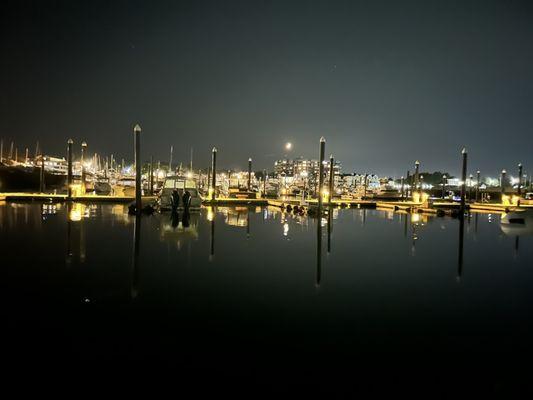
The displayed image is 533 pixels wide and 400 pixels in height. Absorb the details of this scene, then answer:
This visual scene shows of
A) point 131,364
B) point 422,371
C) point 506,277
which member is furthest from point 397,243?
point 131,364

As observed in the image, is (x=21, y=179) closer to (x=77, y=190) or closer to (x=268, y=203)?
(x=77, y=190)

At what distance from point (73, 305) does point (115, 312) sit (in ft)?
2.21

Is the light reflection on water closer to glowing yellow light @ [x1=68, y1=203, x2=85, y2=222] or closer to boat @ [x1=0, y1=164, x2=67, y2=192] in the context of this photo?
glowing yellow light @ [x1=68, y1=203, x2=85, y2=222]

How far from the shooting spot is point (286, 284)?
23.7ft

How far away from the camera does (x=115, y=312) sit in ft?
17.8

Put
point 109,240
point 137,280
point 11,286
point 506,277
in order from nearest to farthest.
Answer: point 11,286 < point 137,280 < point 506,277 < point 109,240

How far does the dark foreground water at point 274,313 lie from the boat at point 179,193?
12.3 metres

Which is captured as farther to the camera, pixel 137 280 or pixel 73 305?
pixel 137 280

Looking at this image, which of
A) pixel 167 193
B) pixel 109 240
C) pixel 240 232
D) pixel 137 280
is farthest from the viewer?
pixel 167 193

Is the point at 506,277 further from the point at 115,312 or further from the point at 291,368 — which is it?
the point at 115,312

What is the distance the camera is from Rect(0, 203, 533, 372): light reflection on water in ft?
16.7

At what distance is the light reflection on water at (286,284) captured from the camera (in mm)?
5090

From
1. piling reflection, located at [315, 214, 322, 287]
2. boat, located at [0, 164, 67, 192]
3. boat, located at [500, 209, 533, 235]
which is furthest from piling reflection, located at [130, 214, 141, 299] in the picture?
boat, located at [0, 164, 67, 192]

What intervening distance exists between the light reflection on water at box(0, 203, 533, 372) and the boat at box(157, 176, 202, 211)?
10277 millimetres
